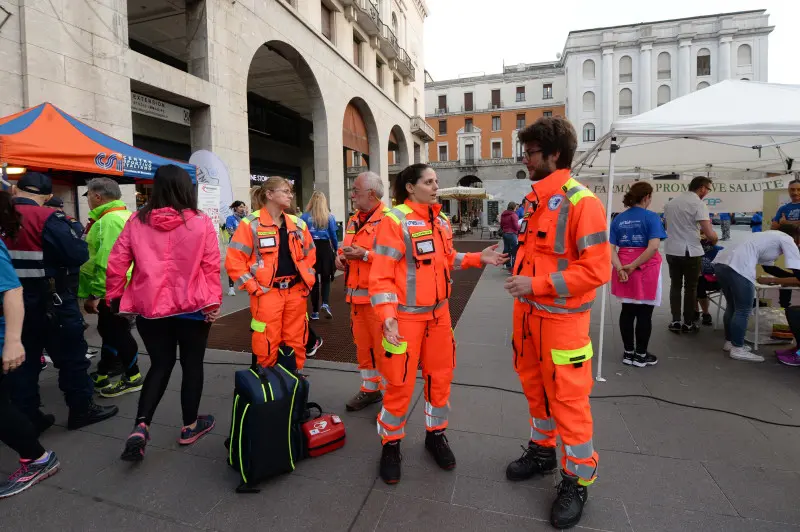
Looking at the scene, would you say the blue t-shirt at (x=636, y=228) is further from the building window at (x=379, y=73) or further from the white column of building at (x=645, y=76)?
the white column of building at (x=645, y=76)

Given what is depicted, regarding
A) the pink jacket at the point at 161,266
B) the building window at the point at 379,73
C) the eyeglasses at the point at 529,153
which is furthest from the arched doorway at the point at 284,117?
the eyeglasses at the point at 529,153

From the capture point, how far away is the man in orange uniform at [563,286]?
217cm

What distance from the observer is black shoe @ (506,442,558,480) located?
2.61 m

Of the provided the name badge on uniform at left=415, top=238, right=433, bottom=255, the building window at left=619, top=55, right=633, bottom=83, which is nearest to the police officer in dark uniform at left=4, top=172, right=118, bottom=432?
the name badge on uniform at left=415, top=238, right=433, bottom=255

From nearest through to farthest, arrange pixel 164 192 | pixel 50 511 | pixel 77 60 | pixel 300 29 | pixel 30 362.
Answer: pixel 50 511 < pixel 164 192 < pixel 30 362 < pixel 77 60 < pixel 300 29

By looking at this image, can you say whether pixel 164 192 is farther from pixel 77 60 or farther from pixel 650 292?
pixel 77 60

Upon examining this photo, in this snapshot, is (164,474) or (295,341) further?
(295,341)

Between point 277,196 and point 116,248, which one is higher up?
point 277,196

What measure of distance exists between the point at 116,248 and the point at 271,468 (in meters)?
1.79

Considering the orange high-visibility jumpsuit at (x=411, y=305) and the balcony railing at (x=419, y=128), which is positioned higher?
the balcony railing at (x=419, y=128)

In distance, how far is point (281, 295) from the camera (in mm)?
3648

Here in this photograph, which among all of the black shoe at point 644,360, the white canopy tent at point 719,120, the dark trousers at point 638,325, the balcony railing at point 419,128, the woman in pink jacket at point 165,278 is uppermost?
the balcony railing at point 419,128

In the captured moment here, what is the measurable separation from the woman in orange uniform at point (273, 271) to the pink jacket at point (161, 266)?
605mm

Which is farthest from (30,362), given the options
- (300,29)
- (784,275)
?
(300,29)
